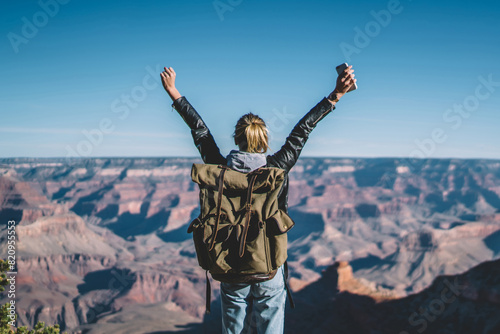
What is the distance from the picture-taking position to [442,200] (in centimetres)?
17838

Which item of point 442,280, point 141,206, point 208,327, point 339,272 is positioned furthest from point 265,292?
point 141,206

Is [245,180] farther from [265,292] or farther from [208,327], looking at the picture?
[208,327]

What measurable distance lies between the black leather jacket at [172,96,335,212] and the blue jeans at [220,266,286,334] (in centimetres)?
68

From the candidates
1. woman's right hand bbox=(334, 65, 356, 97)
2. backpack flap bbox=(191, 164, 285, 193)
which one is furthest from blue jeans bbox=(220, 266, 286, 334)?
woman's right hand bbox=(334, 65, 356, 97)

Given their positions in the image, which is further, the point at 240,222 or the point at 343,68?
the point at 343,68

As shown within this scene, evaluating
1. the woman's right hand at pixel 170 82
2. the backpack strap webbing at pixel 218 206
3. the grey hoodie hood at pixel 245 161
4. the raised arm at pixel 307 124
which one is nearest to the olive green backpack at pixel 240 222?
the backpack strap webbing at pixel 218 206

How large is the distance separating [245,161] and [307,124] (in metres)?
0.64

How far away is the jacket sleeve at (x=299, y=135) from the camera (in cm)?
309

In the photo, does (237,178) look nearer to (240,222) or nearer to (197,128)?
(240,222)

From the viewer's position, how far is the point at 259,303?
3.04m

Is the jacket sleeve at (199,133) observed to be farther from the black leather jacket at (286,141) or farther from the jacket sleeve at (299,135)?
the jacket sleeve at (299,135)
